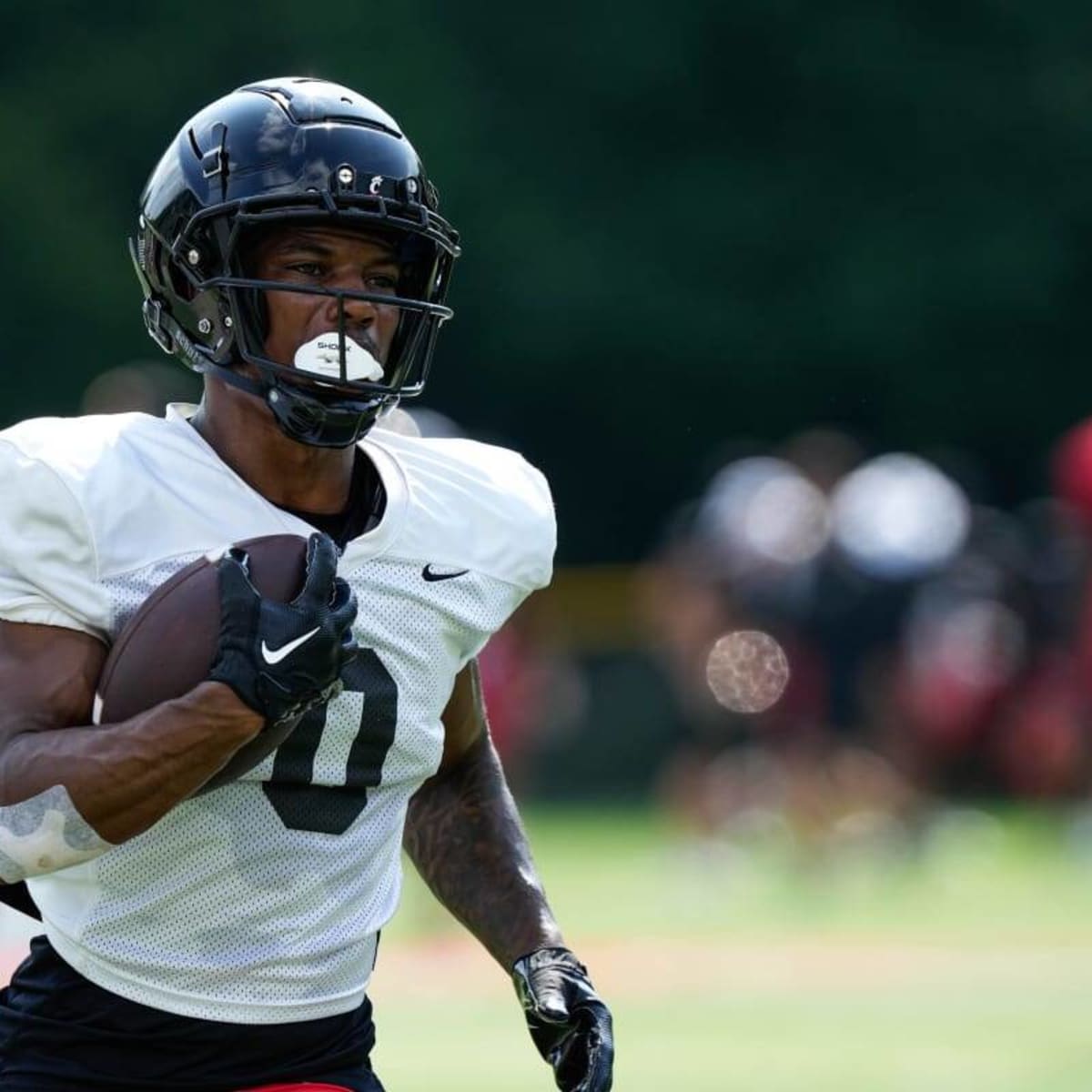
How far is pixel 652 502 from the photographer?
60.3ft

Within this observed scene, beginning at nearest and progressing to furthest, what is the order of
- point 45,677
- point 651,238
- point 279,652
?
point 279,652
point 45,677
point 651,238

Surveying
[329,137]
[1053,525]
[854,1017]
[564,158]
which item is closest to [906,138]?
[564,158]

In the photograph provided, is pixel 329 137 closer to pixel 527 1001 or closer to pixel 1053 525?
pixel 527 1001

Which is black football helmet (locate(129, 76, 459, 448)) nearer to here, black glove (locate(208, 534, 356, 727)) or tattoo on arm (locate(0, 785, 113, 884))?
black glove (locate(208, 534, 356, 727))

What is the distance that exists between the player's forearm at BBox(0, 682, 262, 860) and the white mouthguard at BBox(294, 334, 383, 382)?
473mm

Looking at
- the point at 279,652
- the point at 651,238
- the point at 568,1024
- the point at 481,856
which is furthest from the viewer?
the point at 651,238

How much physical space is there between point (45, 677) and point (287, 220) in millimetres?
637

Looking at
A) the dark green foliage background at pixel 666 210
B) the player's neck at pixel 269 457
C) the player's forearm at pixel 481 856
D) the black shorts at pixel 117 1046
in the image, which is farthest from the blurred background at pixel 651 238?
the black shorts at pixel 117 1046

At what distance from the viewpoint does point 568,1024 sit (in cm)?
343

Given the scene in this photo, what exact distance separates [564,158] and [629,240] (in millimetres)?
765

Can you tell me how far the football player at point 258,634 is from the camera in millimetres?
2994

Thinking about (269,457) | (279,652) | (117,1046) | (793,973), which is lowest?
(793,973)

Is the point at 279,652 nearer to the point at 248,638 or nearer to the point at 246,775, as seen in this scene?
the point at 248,638

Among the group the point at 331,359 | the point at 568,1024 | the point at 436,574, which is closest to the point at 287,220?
the point at 331,359
